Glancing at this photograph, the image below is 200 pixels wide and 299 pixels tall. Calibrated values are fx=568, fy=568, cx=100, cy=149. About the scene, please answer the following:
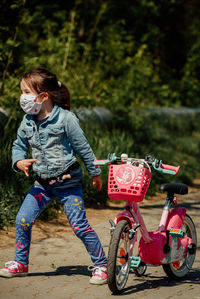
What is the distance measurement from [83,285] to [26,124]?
1.35m

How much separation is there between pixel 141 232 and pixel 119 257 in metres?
0.27

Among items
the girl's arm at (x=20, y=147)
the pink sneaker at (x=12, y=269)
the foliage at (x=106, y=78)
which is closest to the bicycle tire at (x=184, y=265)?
the pink sneaker at (x=12, y=269)

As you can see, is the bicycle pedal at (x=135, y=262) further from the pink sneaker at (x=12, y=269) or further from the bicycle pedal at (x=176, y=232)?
the pink sneaker at (x=12, y=269)

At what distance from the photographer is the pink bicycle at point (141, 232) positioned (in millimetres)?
4035

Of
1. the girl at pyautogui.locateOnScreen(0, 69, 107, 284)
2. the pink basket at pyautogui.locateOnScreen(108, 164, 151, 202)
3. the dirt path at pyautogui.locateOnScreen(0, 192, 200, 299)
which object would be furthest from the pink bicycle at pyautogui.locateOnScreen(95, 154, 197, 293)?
the girl at pyautogui.locateOnScreen(0, 69, 107, 284)

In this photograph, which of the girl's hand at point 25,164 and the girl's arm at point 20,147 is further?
the girl's arm at point 20,147

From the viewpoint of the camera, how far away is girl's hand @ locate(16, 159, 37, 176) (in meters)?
4.36

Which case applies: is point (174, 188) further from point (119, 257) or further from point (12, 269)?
point (12, 269)

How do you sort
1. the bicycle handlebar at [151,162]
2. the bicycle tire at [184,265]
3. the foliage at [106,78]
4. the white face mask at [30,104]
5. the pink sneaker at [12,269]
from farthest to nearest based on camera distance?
the foliage at [106,78], the bicycle tire at [184,265], the pink sneaker at [12,269], the white face mask at [30,104], the bicycle handlebar at [151,162]

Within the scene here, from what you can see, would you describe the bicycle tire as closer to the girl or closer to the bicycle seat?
the bicycle seat

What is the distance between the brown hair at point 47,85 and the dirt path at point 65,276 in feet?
4.55

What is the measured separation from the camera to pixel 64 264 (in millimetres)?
5059

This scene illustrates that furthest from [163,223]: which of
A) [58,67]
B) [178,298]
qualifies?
[58,67]

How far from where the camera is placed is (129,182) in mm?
4023
